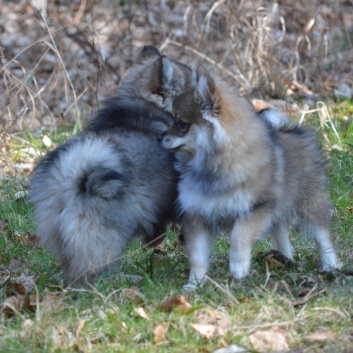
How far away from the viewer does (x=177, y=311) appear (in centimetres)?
333

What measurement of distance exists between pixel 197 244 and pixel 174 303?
2.50 feet

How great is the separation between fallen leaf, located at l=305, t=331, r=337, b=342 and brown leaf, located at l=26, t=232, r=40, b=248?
8.75 feet

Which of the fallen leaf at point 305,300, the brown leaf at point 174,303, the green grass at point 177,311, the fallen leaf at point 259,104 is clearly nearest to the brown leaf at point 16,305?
the green grass at point 177,311

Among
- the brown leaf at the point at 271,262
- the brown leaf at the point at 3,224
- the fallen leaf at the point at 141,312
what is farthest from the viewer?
the brown leaf at the point at 3,224

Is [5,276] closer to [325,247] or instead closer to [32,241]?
[32,241]

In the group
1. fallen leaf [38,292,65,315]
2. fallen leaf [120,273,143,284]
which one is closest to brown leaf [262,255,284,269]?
fallen leaf [120,273,143,284]

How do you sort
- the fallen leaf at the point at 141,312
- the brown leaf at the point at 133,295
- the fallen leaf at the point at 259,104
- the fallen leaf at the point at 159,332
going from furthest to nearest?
the fallen leaf at the point at 259,104, the brown leaf at the point at 133,295, the fallen leaf at the point at 141,312, the fallen leaf at the point at 159,332

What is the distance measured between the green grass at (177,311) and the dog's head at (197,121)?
31.1 inches

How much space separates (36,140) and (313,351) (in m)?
5.19

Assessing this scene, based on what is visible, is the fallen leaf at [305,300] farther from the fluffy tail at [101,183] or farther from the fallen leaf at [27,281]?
the fallen leaf at [27,281]

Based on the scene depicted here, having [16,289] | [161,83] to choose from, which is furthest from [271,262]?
[16,289]

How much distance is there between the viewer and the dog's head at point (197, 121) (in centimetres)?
382

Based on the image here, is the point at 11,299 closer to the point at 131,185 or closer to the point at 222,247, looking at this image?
the point at 131,185

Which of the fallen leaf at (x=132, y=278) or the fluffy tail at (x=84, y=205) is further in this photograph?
the fallen leaf at (x=132, y=278)
